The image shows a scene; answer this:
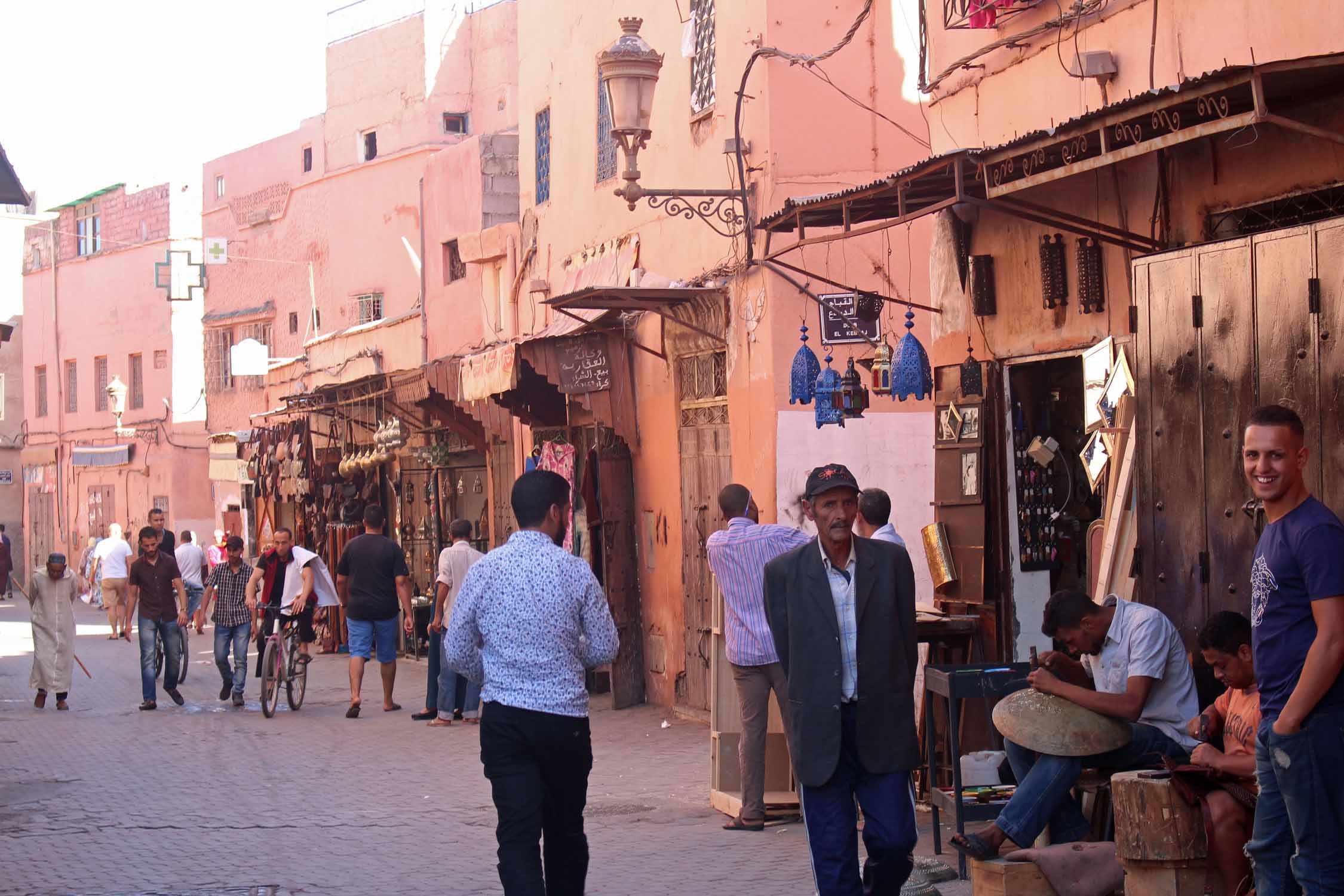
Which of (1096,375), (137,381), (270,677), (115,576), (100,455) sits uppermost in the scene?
(137,381)

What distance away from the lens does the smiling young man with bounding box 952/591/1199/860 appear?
677 centimetres

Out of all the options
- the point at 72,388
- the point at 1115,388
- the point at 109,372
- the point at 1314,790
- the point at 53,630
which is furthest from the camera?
the point at 72,388

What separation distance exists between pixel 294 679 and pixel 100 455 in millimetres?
27545

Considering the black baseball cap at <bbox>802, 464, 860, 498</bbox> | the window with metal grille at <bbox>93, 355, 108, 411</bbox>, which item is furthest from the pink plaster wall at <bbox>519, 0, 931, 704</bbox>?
the window with metal grille at <bbox>93, 355, 108, 411</bbox>

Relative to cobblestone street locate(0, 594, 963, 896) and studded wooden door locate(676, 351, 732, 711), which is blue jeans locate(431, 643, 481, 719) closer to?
cobblestone street locate(0, 594, 963, 896)

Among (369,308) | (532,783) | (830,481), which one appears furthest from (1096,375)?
(369,308)

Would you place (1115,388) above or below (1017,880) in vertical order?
above

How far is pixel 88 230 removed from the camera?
43.7 m

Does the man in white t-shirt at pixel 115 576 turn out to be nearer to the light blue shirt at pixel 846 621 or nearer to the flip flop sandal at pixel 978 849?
the flip flop sandal at pixel 978 849

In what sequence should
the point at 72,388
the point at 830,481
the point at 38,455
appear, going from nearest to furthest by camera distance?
1. the point at 830,481
2. the point at 72,388
3. the point at 38,455

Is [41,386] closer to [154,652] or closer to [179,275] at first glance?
[179,275]

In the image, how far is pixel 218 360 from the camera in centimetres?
3634

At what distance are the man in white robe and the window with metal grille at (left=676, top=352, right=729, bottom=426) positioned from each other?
6398 millimetres

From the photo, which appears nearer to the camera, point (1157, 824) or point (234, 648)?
point (1157, 824)
